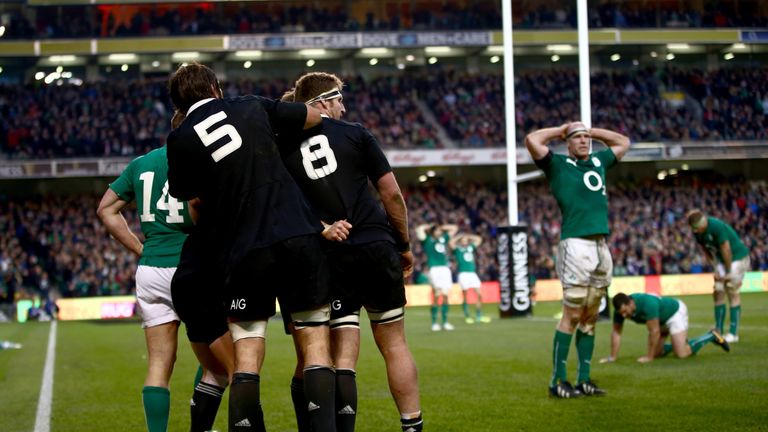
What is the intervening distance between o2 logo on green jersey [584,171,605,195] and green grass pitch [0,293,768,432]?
1.79 m

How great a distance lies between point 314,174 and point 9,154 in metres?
37.9

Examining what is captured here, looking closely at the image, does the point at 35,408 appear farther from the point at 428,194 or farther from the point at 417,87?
the point at 417,87

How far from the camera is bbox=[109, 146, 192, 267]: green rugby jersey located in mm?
6332

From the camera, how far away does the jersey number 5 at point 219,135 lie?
16.6 feet

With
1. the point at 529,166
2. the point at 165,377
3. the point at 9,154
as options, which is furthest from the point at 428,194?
the point at 165,377

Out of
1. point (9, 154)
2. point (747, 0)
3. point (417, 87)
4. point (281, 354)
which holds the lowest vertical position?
point (281, 354)

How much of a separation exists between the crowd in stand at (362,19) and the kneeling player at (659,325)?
33777 mm

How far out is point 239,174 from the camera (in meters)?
5.07

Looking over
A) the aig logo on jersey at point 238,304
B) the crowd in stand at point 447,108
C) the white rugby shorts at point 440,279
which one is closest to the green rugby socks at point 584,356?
the aig logo on jersey at point 238,304

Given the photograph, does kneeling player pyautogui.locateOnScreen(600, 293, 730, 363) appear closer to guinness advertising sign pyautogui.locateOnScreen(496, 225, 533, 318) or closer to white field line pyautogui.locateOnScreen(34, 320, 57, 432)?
white field line pyautogui.locateOnScreen(34, 320, 57, 432)

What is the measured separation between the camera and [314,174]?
5.71 metres

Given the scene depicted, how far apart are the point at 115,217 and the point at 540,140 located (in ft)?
13.0

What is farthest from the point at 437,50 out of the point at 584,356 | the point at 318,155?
the point at 318,155

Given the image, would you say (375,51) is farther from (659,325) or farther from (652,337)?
(652,337)
